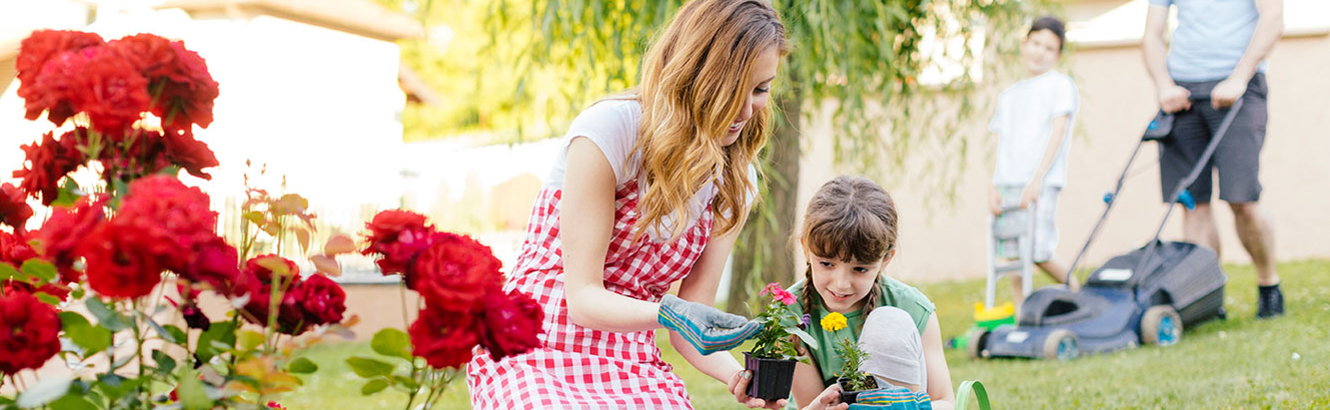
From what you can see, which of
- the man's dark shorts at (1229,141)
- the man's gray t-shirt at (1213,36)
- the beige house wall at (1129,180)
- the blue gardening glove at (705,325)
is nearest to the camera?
the blue gardening glove at (705,325)

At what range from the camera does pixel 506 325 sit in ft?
3.92

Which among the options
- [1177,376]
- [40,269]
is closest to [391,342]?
[40,269]

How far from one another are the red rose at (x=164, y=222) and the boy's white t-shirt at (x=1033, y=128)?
15.3 feet

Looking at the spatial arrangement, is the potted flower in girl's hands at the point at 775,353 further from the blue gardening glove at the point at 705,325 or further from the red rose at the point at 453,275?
the red rose at the point at 453,275

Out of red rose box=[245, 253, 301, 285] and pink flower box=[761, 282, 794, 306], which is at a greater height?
red rose box=[245, 253, 301, 285]

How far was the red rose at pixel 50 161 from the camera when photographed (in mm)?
1284

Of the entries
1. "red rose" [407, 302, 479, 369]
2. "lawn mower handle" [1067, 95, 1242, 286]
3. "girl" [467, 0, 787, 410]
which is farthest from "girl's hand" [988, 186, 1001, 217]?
"red rose" [407, 302, 479, 369]

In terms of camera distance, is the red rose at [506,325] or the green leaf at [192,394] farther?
the red rose at [506,325]

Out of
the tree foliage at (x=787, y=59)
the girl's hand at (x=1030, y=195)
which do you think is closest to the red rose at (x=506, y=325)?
the tree foliage at (x=787, y=59)

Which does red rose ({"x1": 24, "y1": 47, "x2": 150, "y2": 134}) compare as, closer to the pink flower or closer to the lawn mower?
the pink flower

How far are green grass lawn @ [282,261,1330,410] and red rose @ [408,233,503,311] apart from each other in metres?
1.13

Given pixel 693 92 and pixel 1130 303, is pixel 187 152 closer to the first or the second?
pixel 693 92

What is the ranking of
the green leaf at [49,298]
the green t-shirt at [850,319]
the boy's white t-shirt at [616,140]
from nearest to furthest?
the green leaf at [49,298], the boy's white t-shirt at [616,140], the green t-shirt at [850,319]

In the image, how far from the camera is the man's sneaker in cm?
462
